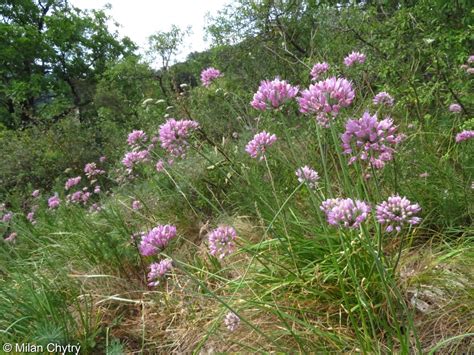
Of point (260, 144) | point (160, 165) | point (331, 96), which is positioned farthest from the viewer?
point (160, 165)

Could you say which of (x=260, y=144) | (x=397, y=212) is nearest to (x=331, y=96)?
(x=397, y=212)

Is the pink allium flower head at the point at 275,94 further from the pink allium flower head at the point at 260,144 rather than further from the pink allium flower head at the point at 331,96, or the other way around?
the pink allium flower head at the point at 260,144

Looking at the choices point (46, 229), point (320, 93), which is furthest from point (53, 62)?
point (320, 93)

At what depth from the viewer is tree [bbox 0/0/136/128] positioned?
60.5 feet

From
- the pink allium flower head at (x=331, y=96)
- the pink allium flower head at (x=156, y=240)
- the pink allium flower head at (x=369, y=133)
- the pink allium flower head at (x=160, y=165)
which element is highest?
the pink allium flower head at (x=331, y=96)

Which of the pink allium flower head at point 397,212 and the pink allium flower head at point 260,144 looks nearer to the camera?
the pink allium flower head at point 397,212

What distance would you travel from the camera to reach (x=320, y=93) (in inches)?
51.7

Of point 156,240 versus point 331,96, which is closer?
point 331,96

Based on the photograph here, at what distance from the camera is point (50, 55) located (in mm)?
19984

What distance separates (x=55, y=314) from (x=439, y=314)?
2063 mm


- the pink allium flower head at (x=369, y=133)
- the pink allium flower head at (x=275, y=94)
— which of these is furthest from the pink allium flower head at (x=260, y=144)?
the pink allium flower head at (x=369, y=133)

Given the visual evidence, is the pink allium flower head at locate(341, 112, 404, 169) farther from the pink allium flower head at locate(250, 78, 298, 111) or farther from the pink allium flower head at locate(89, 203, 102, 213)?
the pink allium flower head at locate(89, 203, 102, 213)

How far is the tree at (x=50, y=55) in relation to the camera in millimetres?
18438

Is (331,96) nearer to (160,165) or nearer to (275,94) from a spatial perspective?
(275,94)
